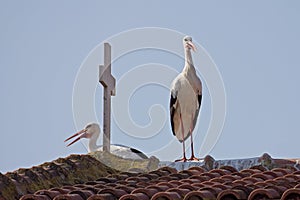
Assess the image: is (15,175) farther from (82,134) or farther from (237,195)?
(82,134)

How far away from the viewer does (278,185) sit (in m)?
5.12

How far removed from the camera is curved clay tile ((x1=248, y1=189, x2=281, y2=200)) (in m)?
4.79

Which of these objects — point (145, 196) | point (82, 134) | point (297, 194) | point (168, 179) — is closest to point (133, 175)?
point (168, 179)

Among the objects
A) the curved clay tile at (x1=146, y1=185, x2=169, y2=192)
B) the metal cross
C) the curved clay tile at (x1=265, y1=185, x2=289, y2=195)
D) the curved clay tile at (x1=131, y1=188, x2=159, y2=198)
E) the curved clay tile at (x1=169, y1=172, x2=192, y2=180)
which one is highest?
the metal cross

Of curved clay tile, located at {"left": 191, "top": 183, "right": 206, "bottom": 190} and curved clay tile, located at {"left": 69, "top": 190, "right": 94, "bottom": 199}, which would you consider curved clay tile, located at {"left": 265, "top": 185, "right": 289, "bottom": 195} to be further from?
curved clay tile, located at {"left": 69, "top": 190, "right": 94, "bottom": 199}

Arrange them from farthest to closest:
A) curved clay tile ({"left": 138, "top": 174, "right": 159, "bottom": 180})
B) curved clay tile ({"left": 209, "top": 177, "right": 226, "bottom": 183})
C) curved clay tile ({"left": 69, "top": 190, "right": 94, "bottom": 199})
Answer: curved clay tile ({"left": 138, "top": 174, "right": 159, "bottom": 180}) → curved clay tile ({"left": 209, "top": 177, "right": 226, "bottom": 183}) → curved clay tile ({"left": 69, "top": 190, "right": 94, "bottom": 199})

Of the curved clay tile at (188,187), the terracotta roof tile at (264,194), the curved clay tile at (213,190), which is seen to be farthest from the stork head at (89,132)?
the terracotta roof tile at (264,194)

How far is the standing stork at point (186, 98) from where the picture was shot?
9.97 metres

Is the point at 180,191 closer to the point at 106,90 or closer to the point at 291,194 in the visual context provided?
the point at 291,194

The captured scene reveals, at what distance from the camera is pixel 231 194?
16.1ft

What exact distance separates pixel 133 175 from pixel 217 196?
5.83 ft

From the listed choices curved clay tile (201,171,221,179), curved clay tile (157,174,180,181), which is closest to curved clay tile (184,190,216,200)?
curved clay tile (201,171,221,179)

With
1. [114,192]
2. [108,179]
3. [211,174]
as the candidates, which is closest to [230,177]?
[211,174]

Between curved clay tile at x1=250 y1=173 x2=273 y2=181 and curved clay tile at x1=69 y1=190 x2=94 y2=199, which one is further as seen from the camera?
curved clay tile at x1=250 y1=173 x2=273 y2=181
